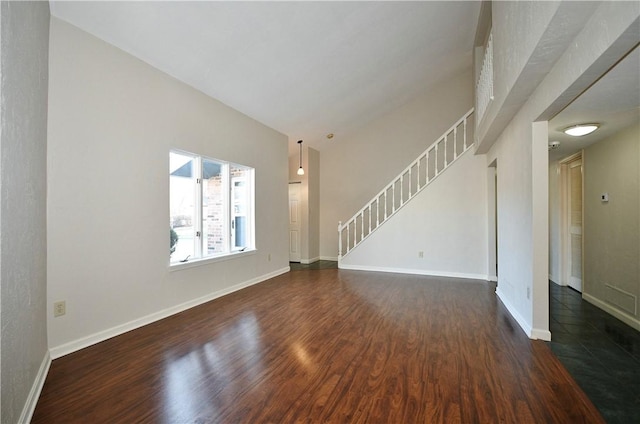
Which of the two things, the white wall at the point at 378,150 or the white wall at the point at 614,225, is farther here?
the white wall at the point at 378,150

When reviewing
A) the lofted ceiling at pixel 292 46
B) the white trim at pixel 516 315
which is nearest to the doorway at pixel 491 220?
the white trim at pixel 516 315

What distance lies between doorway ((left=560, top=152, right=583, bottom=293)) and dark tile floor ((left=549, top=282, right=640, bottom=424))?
3.18 feet

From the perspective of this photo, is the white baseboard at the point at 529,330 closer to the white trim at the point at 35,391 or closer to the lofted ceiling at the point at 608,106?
the lofted ceiling at the point at 608,106

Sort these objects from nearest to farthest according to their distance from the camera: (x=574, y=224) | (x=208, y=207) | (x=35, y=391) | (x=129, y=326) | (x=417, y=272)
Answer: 1. (x=35, y=391)
2. (x=129, y=326)
3. (x=208, y=207)
4. (x=574, y=224)
5. (x=417, y=272)

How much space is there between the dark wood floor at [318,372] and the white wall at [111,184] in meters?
0.30

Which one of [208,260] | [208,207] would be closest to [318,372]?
[208,260]

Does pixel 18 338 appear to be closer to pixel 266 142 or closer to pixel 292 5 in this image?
pixel 292 5

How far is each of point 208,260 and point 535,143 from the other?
4212 mm

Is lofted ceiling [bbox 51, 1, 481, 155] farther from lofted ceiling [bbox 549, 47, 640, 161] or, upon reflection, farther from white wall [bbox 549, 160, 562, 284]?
white wall [bbox 549, 160, 562, 284]

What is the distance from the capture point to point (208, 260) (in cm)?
420

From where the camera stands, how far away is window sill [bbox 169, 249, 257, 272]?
3695 millimetres

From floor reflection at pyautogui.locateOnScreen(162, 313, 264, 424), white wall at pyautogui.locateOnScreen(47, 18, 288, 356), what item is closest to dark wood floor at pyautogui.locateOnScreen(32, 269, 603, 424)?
floor reflection at pyautogui.locateOnScreen(162, 313, 264, 424)

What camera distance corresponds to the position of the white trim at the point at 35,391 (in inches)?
66.9

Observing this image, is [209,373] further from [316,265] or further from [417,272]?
[316,265]
